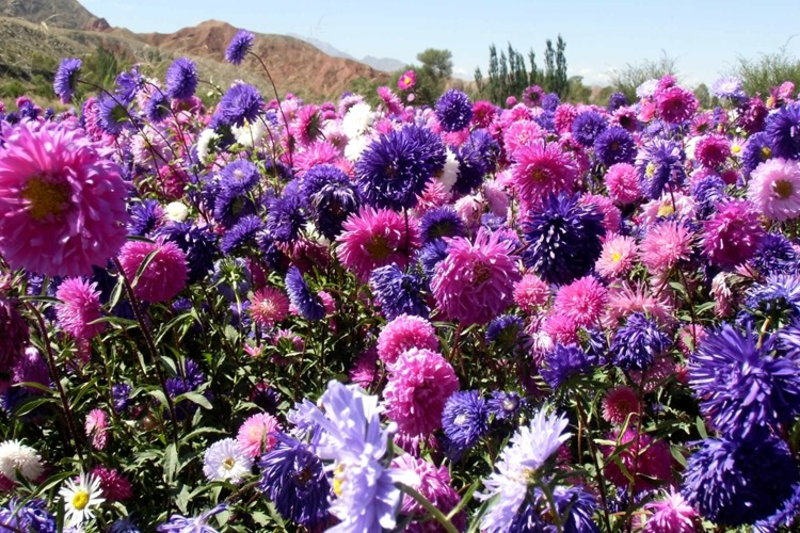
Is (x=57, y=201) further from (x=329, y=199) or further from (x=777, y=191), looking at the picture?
(x=777, y=191)

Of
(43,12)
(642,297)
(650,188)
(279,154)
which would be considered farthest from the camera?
(43,12)

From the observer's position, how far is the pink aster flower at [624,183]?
133 inches

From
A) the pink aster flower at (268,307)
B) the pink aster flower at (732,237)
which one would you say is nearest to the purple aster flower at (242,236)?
the pink aster flower at (268,307)

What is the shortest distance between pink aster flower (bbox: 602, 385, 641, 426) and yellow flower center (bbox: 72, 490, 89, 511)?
1591 mm

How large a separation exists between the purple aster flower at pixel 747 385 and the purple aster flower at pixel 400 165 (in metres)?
1.04

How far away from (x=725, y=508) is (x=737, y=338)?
0.35 m

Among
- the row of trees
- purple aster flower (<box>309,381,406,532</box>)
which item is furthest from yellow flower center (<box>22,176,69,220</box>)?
the row of trees

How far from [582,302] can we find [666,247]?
39 cm

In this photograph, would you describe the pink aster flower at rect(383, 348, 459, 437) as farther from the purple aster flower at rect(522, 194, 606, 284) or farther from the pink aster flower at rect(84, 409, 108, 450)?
the pink aster flower at rect(84, 409, 108, 450)

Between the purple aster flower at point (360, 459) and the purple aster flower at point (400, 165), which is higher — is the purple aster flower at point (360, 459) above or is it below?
below

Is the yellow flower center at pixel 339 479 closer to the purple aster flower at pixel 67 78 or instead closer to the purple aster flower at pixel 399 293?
the purple aster flower at pixel 399 293

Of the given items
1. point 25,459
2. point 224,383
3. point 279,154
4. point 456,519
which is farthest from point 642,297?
point 279,154

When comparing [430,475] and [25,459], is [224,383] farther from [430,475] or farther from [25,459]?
[430,475]

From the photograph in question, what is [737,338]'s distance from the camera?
1.14m
